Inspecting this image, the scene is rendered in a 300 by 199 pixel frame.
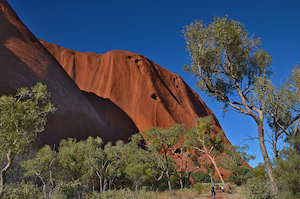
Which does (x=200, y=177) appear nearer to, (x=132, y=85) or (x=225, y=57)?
(x=132, y=85)

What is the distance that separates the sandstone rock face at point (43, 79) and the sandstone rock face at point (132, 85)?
1348 centimetres

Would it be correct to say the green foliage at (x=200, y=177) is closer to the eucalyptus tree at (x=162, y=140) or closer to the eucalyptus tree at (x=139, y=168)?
the eucalyptus tree at (x=139, y=168)

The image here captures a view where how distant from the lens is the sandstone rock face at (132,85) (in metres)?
53.5

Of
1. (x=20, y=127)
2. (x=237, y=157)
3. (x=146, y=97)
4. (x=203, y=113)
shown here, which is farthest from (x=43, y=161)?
(x=203, y=113)

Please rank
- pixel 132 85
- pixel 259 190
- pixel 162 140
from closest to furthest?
pixel 259 190, pixel 162 140, pixel 132 85

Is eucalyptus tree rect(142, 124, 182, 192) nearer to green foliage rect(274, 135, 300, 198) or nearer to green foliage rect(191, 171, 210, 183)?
green foliage rect(274, 135, 300, 198)

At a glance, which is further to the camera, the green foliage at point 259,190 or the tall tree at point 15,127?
the green foliage at point 259,190

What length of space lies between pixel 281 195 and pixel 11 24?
46.4 metres

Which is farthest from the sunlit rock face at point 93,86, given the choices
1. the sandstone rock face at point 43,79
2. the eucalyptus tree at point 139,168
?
the eucalyptus tree at point 139,168

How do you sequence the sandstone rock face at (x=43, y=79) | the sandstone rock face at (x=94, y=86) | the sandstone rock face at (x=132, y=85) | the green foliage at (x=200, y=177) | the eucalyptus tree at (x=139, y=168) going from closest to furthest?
the eucalyptus tree at (x=139, y=168) < the sandstone rock face at (x=43, y=79) < the sandstone rock face at (x=94, y=86) < the green foliage at (x=200, y=177) < the sandstone rock face at (x=132, y=85)

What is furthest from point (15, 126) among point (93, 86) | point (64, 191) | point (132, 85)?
point (93, 86)

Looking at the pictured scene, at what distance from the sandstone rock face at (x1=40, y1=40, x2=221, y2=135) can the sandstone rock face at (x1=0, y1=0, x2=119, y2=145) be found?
531 inches

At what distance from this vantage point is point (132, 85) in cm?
5750

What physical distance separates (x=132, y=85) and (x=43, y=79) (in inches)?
1095
